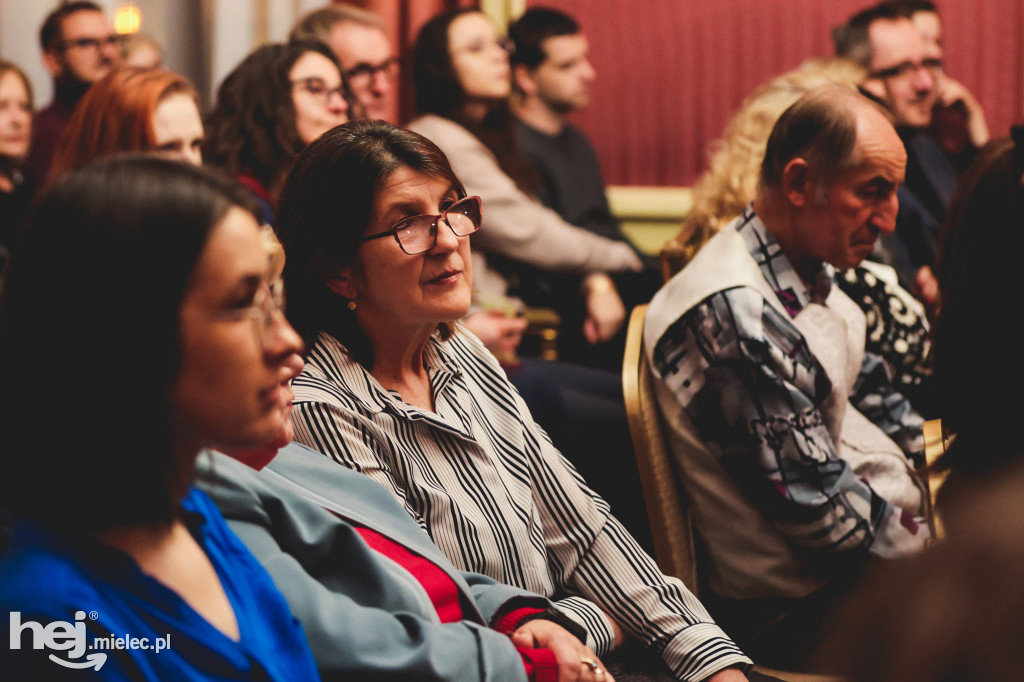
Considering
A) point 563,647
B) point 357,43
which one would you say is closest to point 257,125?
point 357,43

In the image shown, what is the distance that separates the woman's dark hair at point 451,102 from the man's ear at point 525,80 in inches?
15.7

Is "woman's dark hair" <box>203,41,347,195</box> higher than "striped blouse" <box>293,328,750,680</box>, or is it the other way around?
"woman's dark hair" <box>203,41,347,195</box>

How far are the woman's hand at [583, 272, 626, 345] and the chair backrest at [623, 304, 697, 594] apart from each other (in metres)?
1.38

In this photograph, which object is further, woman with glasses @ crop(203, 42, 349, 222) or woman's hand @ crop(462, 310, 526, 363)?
woman with glasses @ crop(203, 42, 349, 222)

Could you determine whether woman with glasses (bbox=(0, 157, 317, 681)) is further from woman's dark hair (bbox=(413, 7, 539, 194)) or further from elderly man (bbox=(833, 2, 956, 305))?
elderly man (bbox=(833, 2, 956, 305))

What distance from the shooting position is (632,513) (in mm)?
2494

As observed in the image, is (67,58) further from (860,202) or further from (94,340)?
(94,340)

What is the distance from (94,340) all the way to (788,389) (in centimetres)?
128

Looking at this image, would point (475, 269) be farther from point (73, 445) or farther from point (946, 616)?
point (946, 616)

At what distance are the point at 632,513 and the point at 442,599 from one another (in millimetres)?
1289

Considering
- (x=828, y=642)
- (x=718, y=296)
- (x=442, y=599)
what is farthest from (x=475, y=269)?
(x=828, y=642)

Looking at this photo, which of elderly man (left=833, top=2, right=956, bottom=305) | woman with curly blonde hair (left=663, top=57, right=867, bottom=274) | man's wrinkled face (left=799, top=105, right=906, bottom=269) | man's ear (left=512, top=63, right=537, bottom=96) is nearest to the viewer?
man's wrinkled face (left=799, top=105, right=906, bottom=269)

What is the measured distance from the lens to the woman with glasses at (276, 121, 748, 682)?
1.46 metres

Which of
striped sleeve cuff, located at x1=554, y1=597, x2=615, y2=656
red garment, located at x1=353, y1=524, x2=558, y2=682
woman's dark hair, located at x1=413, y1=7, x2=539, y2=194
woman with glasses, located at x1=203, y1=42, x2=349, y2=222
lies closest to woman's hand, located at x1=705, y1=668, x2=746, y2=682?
striped sleeve cuff, located at x1=554, y1=597, x2=615, y2=656
